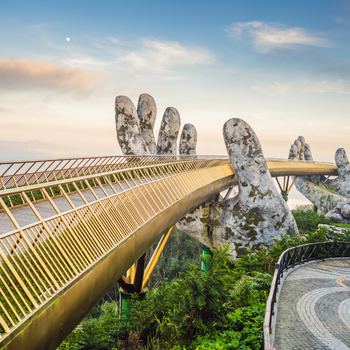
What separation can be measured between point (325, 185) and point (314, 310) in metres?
34.0

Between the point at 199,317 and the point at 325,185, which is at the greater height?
the point at 325,185

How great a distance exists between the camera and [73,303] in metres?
3.97

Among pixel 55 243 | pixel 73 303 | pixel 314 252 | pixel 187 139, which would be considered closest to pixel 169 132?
pixel 187 139

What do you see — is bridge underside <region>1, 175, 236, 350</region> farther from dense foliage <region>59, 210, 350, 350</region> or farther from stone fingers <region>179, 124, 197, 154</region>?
stone fingers <region>179, 124, 197, 154</region>

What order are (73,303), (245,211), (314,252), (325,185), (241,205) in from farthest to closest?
(325,185)
(241,205)
(245,211)
(314,252)
(73,303)

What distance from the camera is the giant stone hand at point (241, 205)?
1669 centimetres

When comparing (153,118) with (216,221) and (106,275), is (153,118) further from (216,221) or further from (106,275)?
(106,275)

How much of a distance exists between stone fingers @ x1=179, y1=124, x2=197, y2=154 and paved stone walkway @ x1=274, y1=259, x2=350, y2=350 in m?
19.0

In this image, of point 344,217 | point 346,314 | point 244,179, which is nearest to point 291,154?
point 344,217

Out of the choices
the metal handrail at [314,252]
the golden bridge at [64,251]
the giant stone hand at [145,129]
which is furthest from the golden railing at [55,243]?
the giant stone hand at [145,129]

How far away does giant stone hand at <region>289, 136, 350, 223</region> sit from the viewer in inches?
1307

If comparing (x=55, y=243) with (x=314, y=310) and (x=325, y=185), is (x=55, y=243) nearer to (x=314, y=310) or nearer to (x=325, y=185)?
(x=314, y=310)

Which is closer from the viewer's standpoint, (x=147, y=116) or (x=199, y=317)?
(x=199, y=317)

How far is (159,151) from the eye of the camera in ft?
86.7
